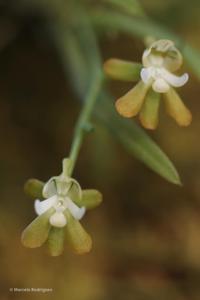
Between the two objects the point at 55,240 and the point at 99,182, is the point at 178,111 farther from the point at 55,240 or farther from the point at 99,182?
the point at 99,182

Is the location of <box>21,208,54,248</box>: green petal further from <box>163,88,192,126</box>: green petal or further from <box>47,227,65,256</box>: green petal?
<box>163,88,192,126</box>: green petal

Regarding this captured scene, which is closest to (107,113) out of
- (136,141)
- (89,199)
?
(136,141)

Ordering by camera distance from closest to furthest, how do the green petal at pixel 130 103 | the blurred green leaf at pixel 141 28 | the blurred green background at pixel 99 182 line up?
the green petal at pixel 130 103 < the blurred green leaf at pixel 141 28 < the blurred green background at pixel 99 182

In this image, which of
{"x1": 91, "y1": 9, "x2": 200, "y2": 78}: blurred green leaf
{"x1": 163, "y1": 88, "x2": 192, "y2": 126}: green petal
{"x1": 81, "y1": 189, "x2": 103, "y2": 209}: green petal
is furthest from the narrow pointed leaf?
{"x1": 91, "y1": 9, "x2": 200, "y2": 78}: blurred green leaf

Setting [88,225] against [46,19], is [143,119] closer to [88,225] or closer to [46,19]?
[88,225]

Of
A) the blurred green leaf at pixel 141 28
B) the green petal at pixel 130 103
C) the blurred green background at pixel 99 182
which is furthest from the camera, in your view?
the blurred green background at pixel 99 182

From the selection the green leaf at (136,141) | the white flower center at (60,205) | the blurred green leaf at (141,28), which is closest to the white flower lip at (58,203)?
the white flower center at (60,205)

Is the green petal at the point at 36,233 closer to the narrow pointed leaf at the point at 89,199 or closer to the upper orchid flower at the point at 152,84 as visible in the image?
the narrow pointed leaf at the point at 89,199
